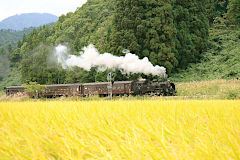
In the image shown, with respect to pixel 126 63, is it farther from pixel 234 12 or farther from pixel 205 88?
pixel 234 12

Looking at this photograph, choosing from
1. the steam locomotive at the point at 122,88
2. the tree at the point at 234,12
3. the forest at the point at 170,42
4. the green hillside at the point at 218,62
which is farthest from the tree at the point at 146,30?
the tree at the point at 234,12

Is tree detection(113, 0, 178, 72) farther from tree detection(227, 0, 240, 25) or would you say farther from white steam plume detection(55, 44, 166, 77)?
tree detection(227, 0, 240, 25)

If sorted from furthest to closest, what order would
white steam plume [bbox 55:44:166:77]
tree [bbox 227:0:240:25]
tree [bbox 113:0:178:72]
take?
tree [bbox 227:0:240:25], tree [bbox 113:0:178:72], white steam plume [bbox 55:44:166:77]

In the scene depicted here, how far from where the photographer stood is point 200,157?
1811 millimetres

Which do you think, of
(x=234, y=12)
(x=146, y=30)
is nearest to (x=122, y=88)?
(x=146, y=30)

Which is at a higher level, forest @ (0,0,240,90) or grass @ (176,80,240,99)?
forest @ (0,0,240,90)

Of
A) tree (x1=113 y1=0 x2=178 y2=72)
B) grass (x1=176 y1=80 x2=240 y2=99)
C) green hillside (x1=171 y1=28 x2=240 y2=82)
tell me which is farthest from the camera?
tree (x1=113 y1=0 x2=178 y2=72)

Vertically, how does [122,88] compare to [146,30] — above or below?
below

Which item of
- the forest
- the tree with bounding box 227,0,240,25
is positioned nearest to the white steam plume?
the forest

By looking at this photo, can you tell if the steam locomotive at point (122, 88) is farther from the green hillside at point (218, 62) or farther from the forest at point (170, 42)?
the green hillside at point (218, 62)

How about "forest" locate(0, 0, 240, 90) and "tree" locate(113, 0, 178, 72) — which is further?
"forest" locate(0, 0, 240, 90)

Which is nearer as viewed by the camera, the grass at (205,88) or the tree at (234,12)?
the grass at (205,88)

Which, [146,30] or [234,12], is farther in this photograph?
[234,12]

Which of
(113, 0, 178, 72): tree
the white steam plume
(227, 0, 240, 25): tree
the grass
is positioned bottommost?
the grass
